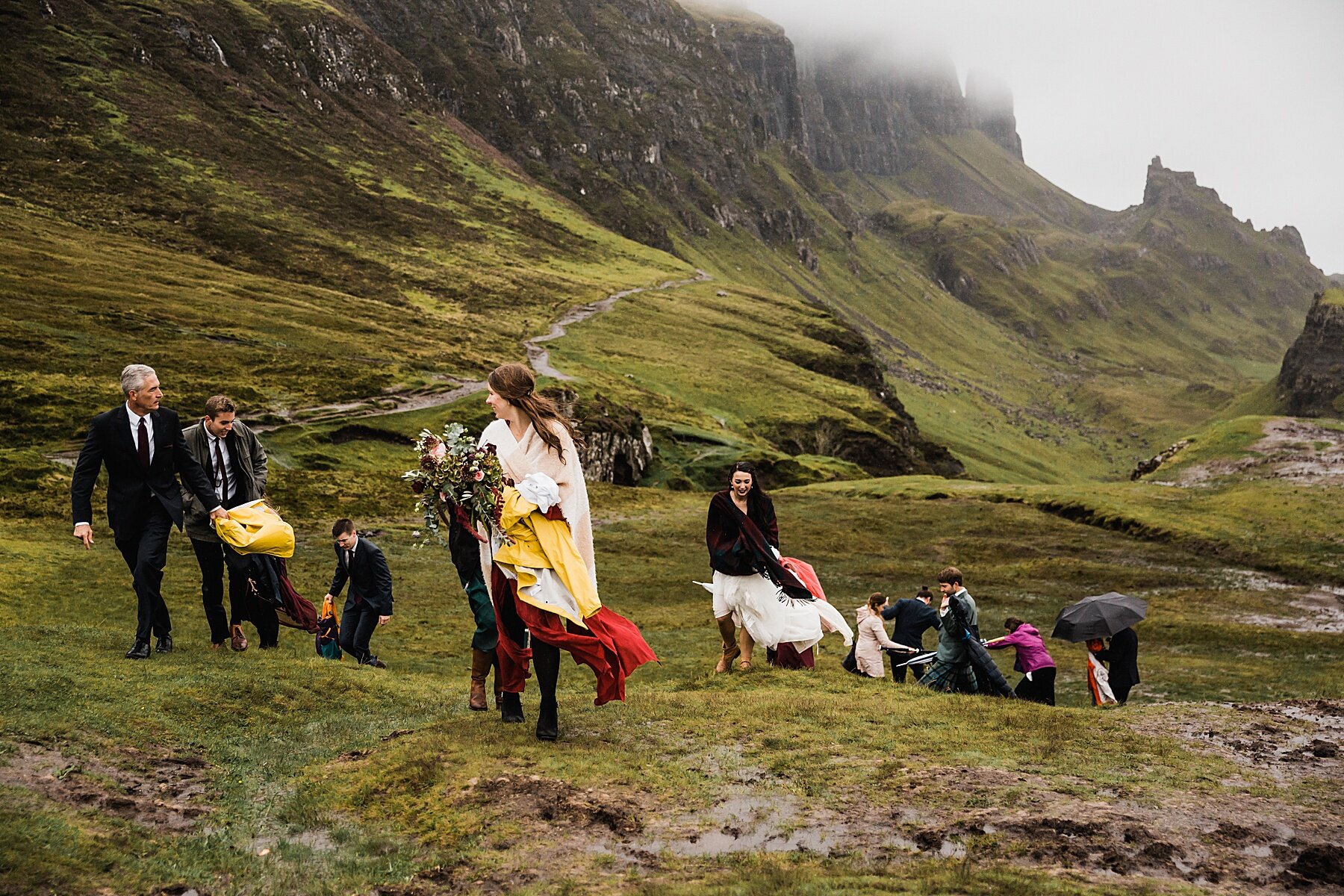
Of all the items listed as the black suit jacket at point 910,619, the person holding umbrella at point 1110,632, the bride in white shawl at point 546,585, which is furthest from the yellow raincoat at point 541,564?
the person holding umbrella at point 1110,632

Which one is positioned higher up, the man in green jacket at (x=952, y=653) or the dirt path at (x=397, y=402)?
the dirt path at (x=397, y=402)

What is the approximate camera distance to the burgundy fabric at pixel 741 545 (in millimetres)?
16594

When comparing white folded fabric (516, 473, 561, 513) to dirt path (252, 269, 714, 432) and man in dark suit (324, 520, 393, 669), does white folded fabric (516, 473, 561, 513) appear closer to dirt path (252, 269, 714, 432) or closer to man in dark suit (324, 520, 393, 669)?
man in dark suit (324, 520, 393, 669)

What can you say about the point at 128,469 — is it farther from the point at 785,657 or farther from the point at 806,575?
the point at 806,575

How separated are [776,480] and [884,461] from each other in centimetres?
3377

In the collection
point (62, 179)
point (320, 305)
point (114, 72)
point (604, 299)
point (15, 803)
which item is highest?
point (114, 72)

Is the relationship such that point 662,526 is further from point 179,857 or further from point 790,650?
point 179,857

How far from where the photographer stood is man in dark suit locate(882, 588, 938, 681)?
19453mm

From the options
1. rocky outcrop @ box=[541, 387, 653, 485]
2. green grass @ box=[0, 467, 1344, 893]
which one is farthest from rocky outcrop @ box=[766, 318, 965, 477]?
green grass @ box=[0, 467, 1344, 893]

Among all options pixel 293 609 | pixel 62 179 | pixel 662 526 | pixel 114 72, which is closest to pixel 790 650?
pixel 293 609

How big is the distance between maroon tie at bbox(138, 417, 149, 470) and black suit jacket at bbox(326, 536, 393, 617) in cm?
436

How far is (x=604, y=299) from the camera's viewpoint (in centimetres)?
15462

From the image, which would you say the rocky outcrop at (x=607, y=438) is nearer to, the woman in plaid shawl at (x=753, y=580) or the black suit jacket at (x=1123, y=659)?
the woman in plaid shawl at (x=753, y=580)

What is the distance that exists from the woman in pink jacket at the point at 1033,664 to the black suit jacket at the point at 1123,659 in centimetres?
202
